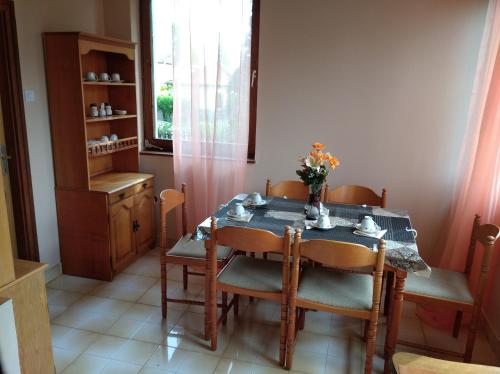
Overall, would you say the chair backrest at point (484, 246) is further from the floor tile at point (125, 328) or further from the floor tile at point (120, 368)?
the floor tile at point (125, 328)

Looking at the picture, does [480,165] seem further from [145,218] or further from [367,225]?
[145,218]

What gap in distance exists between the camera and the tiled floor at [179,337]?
2350 mm

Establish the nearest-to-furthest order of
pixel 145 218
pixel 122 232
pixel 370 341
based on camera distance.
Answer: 1. pixel 370 341
2. pixel 122 232
3. pixel 145 218

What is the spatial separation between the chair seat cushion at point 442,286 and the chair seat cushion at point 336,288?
0.25 m

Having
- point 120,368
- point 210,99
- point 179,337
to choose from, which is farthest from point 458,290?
point 210,99

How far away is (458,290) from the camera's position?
2.34 m

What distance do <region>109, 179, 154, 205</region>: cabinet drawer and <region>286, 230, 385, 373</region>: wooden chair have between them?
1623 millimetres

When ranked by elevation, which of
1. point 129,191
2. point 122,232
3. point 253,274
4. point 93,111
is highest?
point 93,111

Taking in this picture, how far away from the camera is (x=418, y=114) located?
3.12 m

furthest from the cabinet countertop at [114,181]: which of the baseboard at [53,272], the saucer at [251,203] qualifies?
the saucer at [251,203]

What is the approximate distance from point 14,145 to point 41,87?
19.0 inches

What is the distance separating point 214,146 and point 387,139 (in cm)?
142

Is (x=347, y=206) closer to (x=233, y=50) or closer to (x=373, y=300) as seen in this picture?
(x=373, y=300)

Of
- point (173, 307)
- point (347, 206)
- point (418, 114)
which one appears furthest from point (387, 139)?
point (173, 307)
